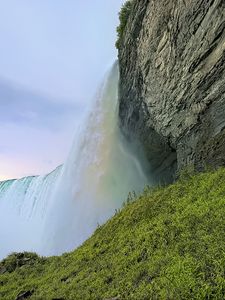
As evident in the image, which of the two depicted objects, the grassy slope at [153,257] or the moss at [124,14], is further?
the moss at [124,14]

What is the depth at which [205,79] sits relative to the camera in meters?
12.7

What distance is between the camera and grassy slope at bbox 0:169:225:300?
5492 mm

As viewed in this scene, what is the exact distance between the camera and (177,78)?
14.6m

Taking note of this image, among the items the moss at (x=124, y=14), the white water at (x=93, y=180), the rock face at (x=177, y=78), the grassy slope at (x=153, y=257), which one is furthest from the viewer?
the white water at (x=93, y=180)

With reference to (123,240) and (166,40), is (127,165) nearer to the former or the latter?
(166,40)

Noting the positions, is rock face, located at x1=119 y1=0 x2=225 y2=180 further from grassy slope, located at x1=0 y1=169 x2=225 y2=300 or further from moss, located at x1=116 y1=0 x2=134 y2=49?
grassy slope, located at x1=0 y1=169 x2=225 y2=300

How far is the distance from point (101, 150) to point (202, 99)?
12318mm

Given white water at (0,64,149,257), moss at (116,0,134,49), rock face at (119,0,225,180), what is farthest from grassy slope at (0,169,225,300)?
moss at (116,0,134,49)

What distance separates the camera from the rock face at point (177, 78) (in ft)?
39.7

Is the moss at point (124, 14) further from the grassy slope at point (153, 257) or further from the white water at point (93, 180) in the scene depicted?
the grassy slope at point (153, 257)

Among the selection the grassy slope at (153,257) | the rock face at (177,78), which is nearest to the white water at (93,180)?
the rock face at (177,78)

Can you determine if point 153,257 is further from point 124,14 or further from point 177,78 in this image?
point 124,14

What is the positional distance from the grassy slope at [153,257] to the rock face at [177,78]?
286 centimetres

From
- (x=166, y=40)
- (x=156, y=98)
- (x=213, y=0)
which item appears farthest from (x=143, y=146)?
(x=213, y=0)
